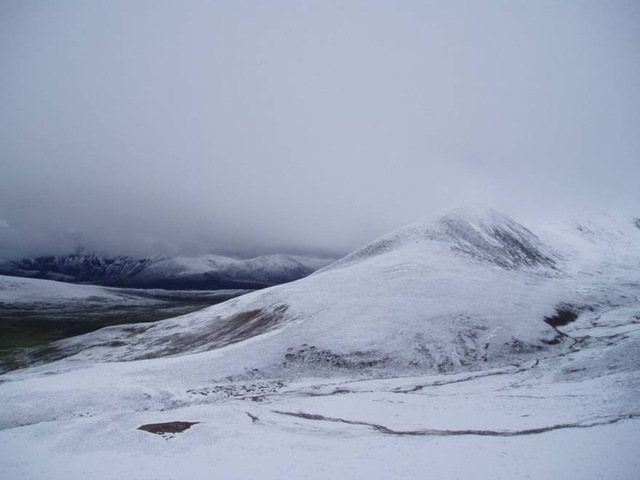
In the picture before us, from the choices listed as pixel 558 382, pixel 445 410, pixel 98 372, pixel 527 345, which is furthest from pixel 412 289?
pixel 98 372

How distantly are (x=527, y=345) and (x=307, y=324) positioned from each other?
33.9 meters

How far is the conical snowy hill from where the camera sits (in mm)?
51688

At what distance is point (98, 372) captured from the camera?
51.5 metres

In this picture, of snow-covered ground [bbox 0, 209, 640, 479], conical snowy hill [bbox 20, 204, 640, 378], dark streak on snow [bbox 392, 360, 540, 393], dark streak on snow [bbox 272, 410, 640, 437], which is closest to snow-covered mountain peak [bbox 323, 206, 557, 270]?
conical snowy hill [bbox 20, 204, 640, 378]

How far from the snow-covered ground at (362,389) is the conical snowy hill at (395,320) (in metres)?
0.44

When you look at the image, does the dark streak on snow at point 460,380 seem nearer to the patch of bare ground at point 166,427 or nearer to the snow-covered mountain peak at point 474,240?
the patch of bare ground at point 166,427

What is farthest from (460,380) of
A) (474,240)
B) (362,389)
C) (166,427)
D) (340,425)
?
(474,240)

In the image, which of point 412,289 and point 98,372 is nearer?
point 98,372

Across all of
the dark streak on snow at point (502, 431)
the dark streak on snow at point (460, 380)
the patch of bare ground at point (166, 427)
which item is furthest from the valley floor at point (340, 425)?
the patch of bare ground at point (166, 427)

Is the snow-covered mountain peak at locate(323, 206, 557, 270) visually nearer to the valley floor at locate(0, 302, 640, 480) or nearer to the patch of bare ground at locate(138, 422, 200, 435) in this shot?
the valley floor at locate(0, 302, 640, 480)

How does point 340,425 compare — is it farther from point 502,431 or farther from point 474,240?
point 474,240

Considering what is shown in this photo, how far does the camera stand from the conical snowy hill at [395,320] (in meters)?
51.7

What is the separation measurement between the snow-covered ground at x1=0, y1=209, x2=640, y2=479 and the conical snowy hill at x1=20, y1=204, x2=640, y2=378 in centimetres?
44

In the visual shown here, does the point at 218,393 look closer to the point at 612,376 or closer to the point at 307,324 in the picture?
the point at 307,324
